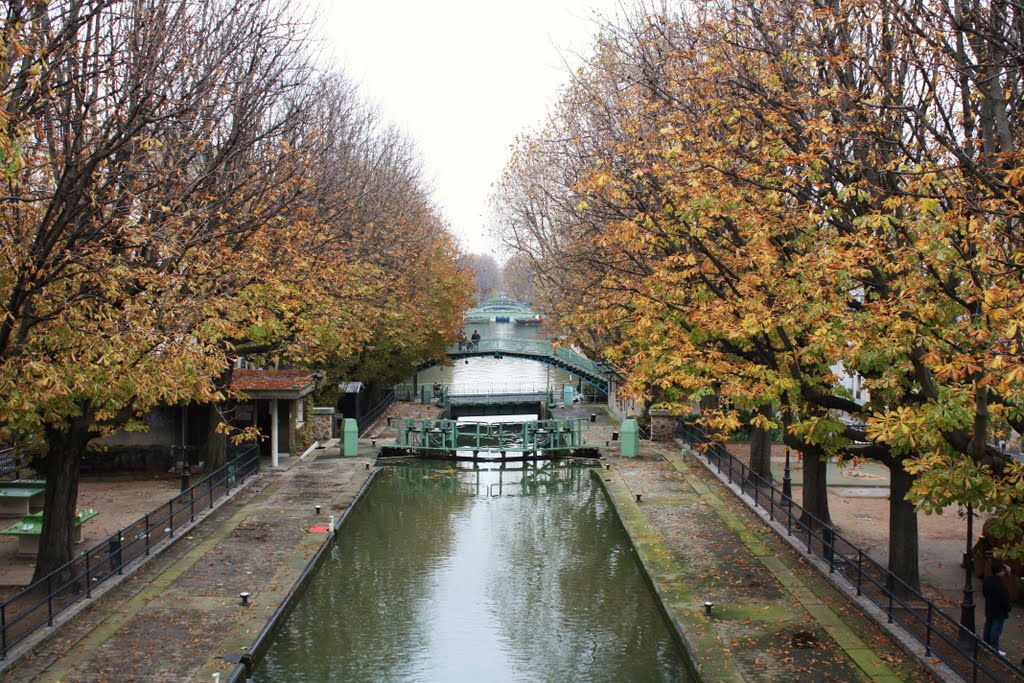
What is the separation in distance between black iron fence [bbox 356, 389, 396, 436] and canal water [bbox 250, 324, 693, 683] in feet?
38.5

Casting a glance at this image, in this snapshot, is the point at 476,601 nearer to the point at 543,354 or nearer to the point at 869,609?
the point at 869,609

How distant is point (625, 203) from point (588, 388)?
46.4 m

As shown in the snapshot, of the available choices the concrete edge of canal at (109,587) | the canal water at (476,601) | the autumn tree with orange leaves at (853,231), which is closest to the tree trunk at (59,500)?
the concrete edge of canal at (109,587)

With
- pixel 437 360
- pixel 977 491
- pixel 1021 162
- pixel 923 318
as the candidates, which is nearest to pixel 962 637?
pixel 977 491

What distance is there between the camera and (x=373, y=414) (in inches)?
1891

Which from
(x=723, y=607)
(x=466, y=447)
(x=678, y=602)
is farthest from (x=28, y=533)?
(x=466, y=447)

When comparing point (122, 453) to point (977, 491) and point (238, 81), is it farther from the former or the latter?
point (977, 491)

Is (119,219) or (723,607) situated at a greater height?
(119,219)

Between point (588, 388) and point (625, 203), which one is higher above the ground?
point (625, 203)

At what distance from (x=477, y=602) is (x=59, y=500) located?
8.75 m

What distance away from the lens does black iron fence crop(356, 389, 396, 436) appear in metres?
44.7

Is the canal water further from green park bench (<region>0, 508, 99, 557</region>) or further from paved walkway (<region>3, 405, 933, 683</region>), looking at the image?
green park bench (<region>0, 508, 99, 557</region>)

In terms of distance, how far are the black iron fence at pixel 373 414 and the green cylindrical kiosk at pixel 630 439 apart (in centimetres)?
1282

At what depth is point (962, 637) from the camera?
49.8 ft
